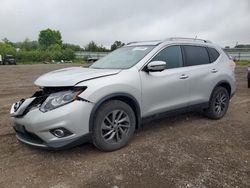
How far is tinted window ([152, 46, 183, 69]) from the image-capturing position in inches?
195

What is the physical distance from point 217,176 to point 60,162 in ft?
6.72

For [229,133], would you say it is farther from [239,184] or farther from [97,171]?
[97,171]

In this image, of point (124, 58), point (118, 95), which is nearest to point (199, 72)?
point (124, 58)

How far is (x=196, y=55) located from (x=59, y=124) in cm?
317

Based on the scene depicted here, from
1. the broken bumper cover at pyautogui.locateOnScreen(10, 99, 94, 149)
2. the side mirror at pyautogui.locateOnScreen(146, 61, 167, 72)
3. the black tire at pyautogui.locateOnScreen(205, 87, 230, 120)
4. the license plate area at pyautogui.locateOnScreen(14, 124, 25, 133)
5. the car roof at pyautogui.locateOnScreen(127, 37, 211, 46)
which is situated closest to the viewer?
the broken bumper cover at pyautogui.locateOnScreen(10, 99, 94, 149)

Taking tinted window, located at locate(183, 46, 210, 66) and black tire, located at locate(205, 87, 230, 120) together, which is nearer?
tinted window, located at locate(183, 46, 210, 66)

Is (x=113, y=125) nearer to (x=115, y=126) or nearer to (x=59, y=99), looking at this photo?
(x=115, y=126)

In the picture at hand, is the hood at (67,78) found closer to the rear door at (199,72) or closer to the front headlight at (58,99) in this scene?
the front headlight at (58,99)

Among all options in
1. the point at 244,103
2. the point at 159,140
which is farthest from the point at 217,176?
the point at 244,103

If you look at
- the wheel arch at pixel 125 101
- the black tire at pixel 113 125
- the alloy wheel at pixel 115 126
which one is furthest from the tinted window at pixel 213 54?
the alloy wheel at pixel 115 126

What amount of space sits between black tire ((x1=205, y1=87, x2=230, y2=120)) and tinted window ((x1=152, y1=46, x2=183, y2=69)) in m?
1.22

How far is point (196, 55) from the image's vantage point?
18.6ft

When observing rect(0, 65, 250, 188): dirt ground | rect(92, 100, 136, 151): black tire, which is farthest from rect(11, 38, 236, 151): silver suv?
rect(0, 65, 250, 188): dirt ground

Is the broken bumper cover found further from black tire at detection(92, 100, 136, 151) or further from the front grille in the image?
→ black tire at detection(92, 100, 136, 151)
